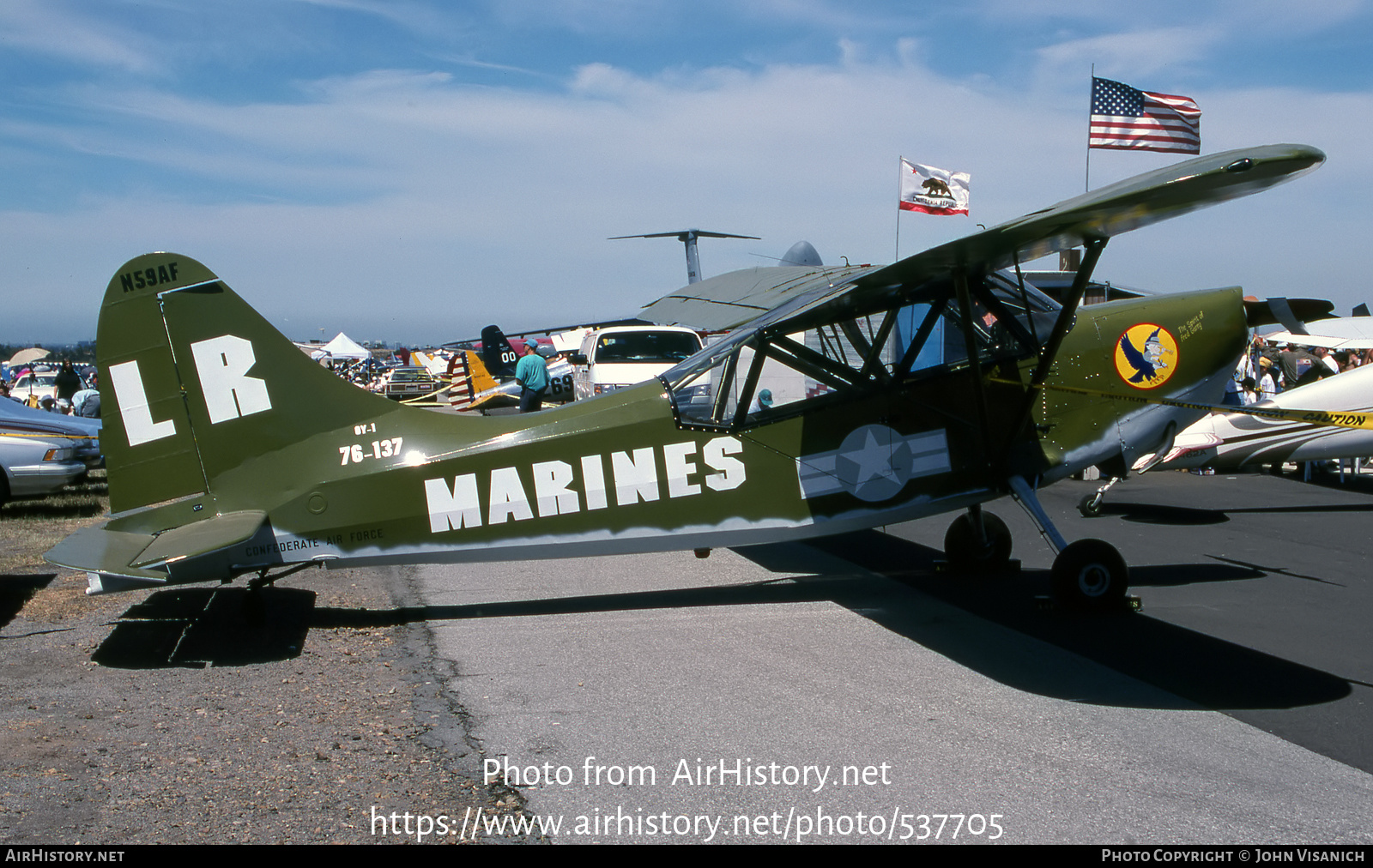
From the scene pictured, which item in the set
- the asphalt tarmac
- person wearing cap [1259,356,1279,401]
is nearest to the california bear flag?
person wearing cap [1259,356,1279,401]

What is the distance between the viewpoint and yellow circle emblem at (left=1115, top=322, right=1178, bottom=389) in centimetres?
727

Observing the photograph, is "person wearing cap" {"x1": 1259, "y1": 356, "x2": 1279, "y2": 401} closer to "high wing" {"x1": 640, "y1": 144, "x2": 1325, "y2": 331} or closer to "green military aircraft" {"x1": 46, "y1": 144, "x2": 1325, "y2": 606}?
"green military aircraft" {"x1": 46, "y1": 144, "x2": 1325, "y2": 606}

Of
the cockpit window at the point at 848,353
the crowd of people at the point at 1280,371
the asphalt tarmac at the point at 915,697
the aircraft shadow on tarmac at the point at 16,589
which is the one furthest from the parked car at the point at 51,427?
the crowd of people at the point at 1280,371

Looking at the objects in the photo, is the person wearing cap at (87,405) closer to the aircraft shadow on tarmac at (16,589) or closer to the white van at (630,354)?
the white van at (630,354)

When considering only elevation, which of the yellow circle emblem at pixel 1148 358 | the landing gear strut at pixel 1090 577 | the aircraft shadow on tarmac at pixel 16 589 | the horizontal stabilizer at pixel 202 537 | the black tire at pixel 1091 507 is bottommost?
the black tire at pixel 1091 507

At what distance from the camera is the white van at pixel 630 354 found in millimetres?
17734

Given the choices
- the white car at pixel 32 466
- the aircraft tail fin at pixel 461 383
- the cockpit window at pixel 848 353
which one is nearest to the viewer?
the cockpit window at pixel 848 353

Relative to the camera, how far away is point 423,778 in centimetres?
424

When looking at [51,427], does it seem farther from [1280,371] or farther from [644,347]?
[1280,371]

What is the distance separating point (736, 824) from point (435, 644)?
319 cm

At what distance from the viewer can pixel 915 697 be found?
17.3 ft

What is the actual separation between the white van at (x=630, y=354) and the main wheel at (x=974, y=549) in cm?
985

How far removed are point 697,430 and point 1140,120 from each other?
37.3 ft

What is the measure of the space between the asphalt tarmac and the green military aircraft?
2.34 feet
